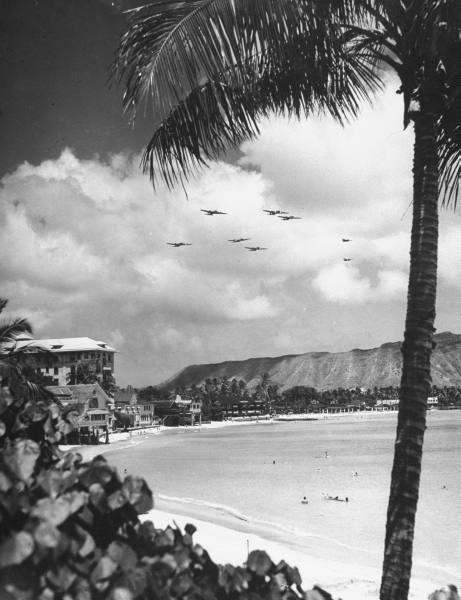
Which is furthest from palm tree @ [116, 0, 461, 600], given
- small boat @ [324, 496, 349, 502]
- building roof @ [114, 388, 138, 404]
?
building roof @ [114, 388, 138, 404]

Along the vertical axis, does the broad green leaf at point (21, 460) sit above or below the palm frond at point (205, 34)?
below

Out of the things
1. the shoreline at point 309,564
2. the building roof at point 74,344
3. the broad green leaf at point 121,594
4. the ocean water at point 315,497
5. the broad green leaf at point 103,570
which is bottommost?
the ocean water at point 315,497

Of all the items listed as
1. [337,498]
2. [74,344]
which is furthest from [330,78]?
[74,344]

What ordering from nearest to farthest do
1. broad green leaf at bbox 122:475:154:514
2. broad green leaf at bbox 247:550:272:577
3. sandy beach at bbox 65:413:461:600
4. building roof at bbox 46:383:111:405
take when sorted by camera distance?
1. broad green leaf at bbox 122:475:154:514
2. broad green leaf at bbox 247:550:272:577
3. sandy beach at bbox 65:413:461:600
4. building roof at bbox 46:383:111:405

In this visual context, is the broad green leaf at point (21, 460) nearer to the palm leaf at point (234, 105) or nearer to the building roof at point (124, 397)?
the palm leaf at point (234, 105)

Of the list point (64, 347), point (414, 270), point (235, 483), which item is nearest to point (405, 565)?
point (414, 270)

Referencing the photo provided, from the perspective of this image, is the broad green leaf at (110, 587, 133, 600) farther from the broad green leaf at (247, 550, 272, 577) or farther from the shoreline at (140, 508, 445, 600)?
the shoreline at (140, 508, 445, 600)

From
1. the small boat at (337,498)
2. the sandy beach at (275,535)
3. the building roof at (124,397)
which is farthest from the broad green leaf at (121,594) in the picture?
the building roof at (124,397)
